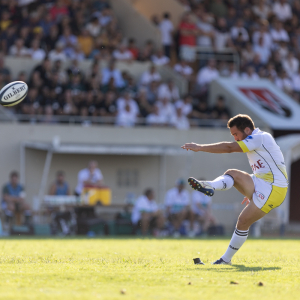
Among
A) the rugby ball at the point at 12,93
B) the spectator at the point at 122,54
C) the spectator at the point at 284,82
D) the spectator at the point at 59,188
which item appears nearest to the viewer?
the rugby ball at the point at 12,93

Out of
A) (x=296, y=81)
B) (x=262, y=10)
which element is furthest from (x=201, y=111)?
(x=262, y=10)

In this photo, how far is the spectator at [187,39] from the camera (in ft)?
75.1

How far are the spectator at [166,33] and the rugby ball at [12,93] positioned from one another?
42.5 feet

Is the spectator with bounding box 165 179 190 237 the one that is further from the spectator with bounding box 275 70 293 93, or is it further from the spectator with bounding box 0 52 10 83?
the spectator with bounding box 275 70 293 93

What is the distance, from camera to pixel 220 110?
20.2 m

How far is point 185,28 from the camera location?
75.5ft

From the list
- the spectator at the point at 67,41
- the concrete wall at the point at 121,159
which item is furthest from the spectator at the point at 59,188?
the spectator at the point at 67,41

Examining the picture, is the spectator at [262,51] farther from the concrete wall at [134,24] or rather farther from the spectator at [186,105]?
the spectator at [186,105]

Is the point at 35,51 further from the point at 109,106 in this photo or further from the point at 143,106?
the point at 143,106

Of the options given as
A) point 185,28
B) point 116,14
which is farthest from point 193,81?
point 116,14

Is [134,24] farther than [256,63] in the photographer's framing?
No
